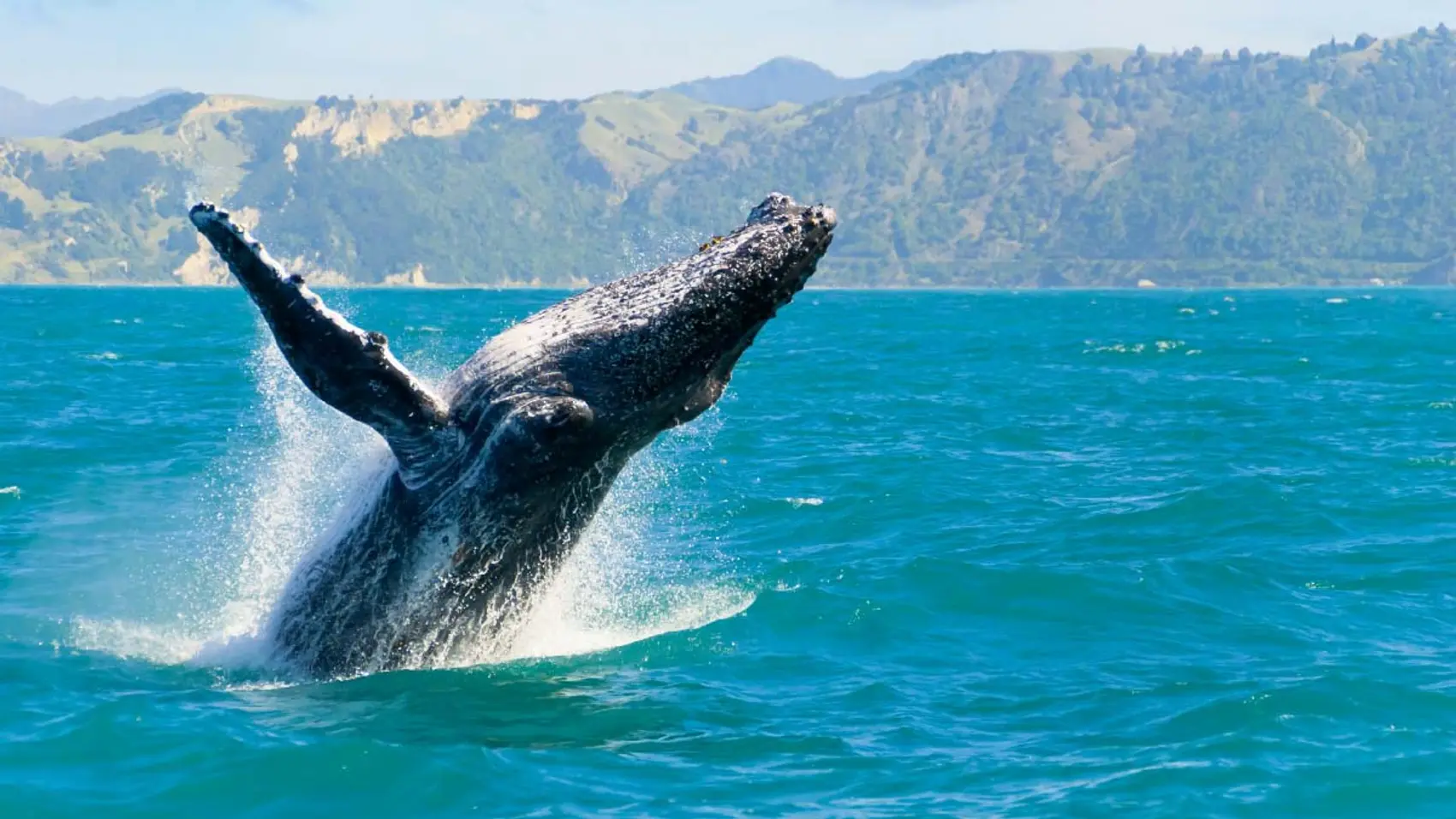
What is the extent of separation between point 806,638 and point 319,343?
5343mm

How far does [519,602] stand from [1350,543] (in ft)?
32.2

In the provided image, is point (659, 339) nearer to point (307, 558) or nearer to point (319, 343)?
point (319, 343)

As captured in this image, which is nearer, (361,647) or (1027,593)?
(361,647)

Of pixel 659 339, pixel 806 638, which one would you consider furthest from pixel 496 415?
pixel 806 638

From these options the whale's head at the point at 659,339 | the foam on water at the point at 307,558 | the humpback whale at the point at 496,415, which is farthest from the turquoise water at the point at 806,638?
the whale's head at the point at 659,339

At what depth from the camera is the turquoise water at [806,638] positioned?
9.05 m

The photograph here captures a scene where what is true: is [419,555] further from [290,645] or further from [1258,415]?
[1258,415]

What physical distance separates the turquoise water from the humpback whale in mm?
514

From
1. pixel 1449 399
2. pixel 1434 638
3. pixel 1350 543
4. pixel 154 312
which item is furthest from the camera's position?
pixel 154 312

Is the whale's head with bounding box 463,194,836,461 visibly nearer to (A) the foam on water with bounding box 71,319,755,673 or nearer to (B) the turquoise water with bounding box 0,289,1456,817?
(A) the foam on water with bounding box 71,319,755,673

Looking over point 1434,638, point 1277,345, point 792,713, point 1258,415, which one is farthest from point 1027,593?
point 1277,345

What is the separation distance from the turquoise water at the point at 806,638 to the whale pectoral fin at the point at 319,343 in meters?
1.93

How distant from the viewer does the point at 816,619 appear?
13.4 meters

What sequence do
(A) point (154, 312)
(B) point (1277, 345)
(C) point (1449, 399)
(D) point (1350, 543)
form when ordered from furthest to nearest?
1. (A) point (154, 312)
2. (B) point (1277, 345)
3. (C) point (1449, 399)
4. (D) point (1350, 543)
